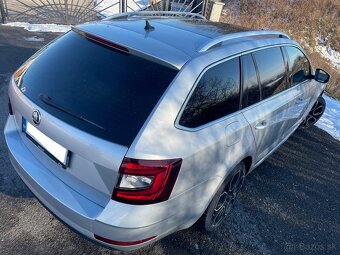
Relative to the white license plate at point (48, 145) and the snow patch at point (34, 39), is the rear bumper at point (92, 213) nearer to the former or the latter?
the white license plate at point (48, 145)

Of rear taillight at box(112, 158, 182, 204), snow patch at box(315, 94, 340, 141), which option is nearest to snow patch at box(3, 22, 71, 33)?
snow patch at box(315, 94, 340, 141)

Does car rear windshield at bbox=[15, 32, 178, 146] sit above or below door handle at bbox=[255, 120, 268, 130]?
above

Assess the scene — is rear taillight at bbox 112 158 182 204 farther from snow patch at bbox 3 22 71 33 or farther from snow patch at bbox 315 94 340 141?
snow patch at bbox 3 22 71 33

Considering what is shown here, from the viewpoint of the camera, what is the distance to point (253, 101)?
285 centimetres

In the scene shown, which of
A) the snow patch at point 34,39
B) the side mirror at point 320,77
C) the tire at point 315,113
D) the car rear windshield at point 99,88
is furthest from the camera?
the snow patch at point 34,39

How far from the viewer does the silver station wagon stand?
6.24 feet

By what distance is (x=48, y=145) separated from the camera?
2178mm

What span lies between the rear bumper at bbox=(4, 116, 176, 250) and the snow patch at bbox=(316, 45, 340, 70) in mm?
16949

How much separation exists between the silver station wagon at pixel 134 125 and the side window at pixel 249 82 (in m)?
0.02

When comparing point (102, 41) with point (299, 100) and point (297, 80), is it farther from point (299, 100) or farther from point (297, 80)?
point (299, 100)

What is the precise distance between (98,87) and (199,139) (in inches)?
31.3

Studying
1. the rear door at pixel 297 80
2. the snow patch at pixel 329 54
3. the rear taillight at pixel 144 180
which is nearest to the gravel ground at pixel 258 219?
the rear door at pixel 297 80

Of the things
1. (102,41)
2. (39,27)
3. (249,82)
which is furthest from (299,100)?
(39,27)

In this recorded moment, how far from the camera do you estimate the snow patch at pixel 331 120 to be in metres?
5.83
